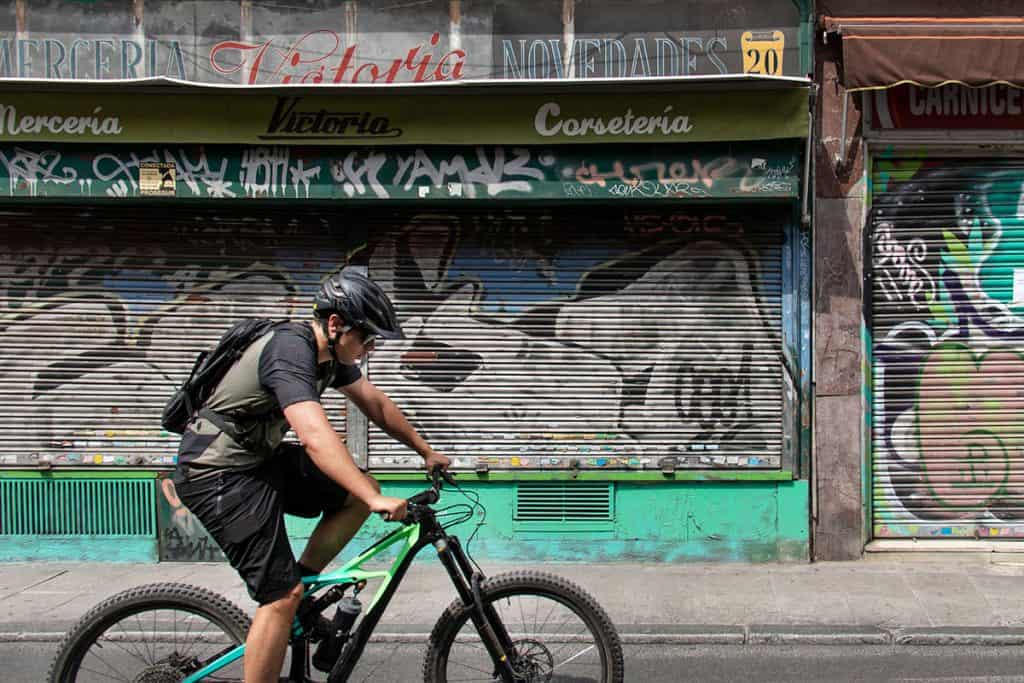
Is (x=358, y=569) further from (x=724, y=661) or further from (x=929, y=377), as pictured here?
(x=929, y=377)

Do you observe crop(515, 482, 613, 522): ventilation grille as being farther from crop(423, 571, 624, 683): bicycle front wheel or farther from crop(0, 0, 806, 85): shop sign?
crop(423, 571, 624, 683): bicycle front wheel

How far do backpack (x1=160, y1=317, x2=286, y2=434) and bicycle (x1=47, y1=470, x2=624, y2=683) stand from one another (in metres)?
0.71

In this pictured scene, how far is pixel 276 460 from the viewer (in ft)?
12.3

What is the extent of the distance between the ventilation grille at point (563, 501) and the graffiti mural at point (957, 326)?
2.52m

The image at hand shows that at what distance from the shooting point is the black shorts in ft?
11.7

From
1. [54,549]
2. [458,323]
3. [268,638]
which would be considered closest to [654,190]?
[458,323]

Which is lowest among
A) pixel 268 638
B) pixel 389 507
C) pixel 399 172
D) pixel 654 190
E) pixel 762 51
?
pixel 268 638

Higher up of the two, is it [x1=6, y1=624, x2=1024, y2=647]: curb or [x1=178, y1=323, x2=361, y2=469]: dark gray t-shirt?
[x1=178, y1=323, x2=361, y2=469]: dark gray t-shirt

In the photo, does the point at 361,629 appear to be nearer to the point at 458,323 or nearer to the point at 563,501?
the point at 563,501

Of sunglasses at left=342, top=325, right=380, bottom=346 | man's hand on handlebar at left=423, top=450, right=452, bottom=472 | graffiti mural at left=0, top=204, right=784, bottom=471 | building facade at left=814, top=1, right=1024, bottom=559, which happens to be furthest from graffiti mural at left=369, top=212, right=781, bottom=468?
sunglasses at left=342, top=325, right=380, bottom=346

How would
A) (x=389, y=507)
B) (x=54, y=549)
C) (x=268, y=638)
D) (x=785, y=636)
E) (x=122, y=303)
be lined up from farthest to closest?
(x=122, y=303) < (x=54, y=549) < (x=785, y=636) < (x=268, y=638) < (x=389, y=507)

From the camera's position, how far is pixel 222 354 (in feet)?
11.9

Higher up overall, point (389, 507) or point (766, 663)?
point (389, 507)

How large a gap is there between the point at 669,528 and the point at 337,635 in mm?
4467
